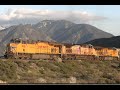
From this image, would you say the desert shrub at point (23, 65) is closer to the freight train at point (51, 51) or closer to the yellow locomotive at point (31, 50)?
the freight train at point (51, 51)

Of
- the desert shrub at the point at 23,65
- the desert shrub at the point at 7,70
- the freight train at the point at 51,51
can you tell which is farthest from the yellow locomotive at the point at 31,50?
the desert shrub at the point at 7,70

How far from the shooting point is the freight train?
123 feet

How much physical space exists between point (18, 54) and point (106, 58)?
68.1 ft

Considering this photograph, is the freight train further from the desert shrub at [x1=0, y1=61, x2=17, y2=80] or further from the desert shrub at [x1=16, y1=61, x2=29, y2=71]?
the desert shrub at [x1=0, y1=61, x2=17, y2=80]

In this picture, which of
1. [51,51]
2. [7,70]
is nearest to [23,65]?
[7,70]

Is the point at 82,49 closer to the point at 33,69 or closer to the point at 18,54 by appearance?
the point at 18,54

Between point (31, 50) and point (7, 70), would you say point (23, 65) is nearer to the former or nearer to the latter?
point (7, 70)

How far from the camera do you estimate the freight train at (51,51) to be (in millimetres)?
37375

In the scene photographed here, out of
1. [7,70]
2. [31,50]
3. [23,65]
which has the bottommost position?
[7,70]

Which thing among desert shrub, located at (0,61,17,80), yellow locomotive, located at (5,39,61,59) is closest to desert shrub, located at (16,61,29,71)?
desert shrub, located at (0,61,17,80)

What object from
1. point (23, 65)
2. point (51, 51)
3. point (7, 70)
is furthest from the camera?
point (51, 51)

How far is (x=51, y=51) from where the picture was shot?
41.5 meters
